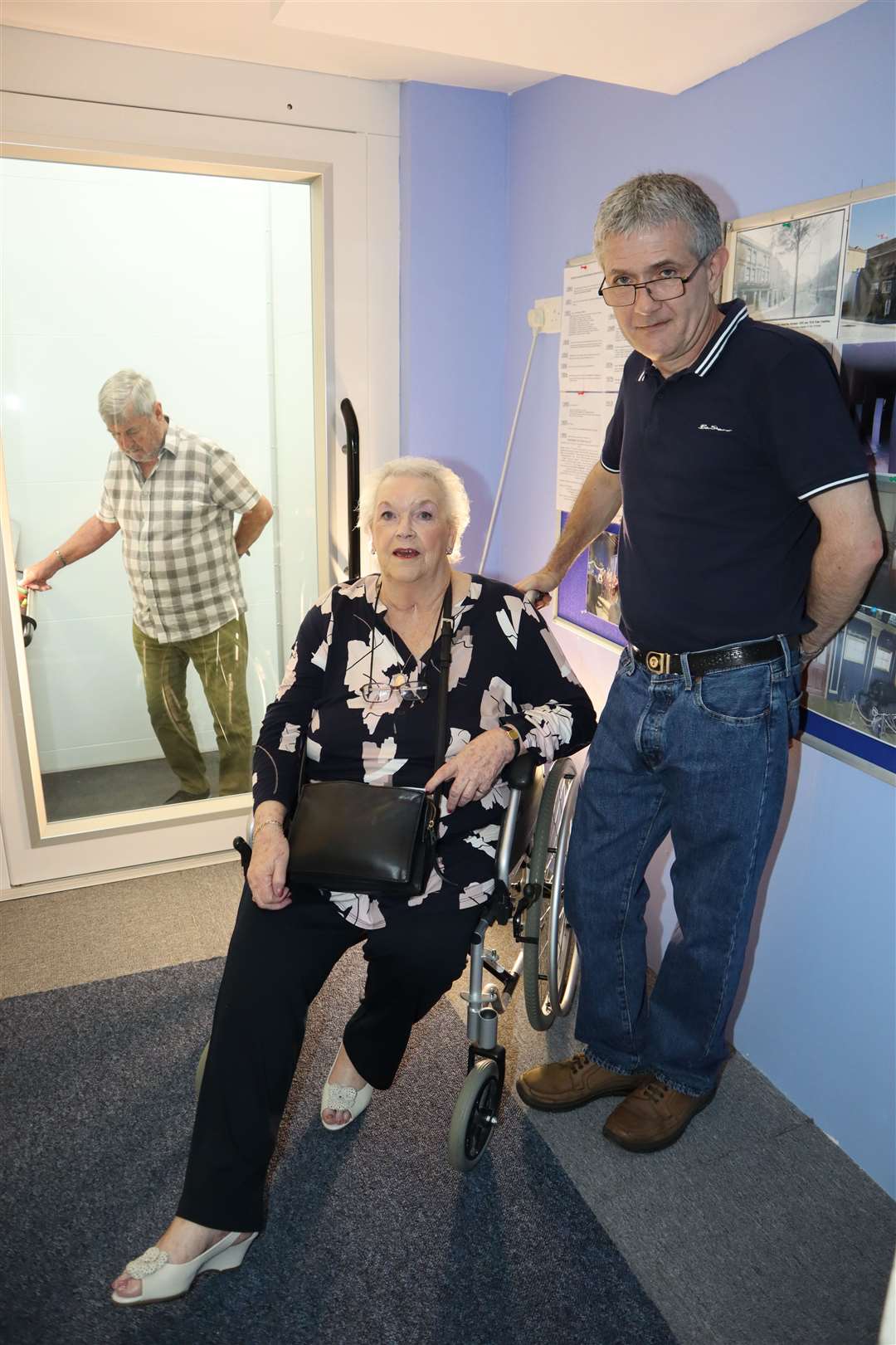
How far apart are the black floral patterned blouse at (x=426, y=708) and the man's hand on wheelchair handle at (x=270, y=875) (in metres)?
0.11

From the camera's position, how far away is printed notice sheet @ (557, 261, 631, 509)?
239cm

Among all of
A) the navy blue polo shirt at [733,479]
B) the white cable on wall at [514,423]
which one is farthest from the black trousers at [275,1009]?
the white cable on wall at [514,423]

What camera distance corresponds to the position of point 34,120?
235 centimetres

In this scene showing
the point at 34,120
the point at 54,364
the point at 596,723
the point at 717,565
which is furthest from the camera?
the point at 54,364

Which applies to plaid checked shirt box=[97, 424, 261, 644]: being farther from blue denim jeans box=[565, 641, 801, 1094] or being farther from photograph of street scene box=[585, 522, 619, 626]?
→ blue denim jeans box=[565, 641, 801, 1094]

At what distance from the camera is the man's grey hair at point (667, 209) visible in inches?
61.0

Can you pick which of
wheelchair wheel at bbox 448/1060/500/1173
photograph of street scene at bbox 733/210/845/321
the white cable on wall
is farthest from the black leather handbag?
the white cable on wall

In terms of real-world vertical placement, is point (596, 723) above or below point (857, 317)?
below

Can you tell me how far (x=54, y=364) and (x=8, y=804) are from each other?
47.6 inches

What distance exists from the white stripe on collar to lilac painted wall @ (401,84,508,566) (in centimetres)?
140

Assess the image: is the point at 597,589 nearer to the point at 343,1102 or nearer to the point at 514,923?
the point at 514,923

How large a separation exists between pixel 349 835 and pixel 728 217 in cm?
144

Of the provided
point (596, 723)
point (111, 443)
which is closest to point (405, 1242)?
point (596, 723)

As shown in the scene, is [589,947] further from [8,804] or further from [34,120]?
[34,120]
